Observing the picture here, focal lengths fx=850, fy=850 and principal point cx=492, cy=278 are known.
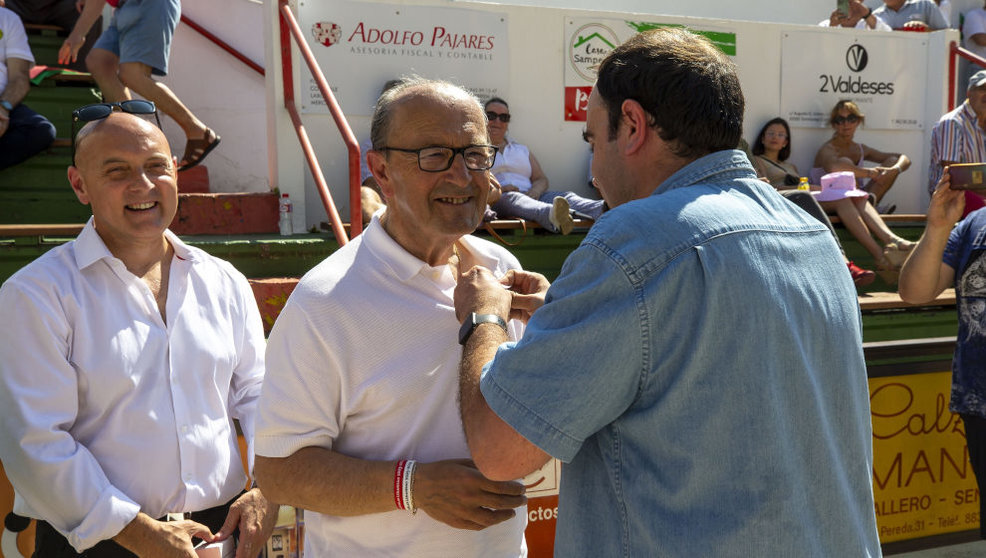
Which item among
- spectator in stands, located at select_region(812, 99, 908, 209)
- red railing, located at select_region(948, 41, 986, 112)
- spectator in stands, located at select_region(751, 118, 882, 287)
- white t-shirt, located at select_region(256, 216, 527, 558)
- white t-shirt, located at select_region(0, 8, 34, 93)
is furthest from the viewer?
red railing, located at select_region(948, 41, 986, 112)

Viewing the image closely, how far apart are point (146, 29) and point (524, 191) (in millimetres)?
3105

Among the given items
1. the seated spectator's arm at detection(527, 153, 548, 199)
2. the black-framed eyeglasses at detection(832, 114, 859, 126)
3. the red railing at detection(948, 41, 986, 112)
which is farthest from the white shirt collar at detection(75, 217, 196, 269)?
the red railing at detection(948, 41, 986, 112)

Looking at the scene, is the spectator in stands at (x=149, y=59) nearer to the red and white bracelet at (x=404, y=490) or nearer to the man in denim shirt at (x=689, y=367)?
the red and white bracelet at (x=404, y=490)

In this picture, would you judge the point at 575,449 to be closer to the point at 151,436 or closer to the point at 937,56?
the point at 151,436

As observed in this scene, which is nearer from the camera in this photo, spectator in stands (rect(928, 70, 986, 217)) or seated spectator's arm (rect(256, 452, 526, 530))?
seated spectator's arm (rect(256, 452, 526, 530))

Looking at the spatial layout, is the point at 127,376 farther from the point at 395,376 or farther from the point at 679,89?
the point at 679,89

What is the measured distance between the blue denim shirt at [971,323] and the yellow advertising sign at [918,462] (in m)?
0.51

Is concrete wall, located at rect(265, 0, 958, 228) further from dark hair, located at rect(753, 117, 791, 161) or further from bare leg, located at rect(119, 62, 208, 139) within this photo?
bare leg, located at rect(119, 62, 208, 139)

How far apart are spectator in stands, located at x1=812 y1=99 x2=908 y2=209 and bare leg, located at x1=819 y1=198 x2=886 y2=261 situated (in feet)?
3.78

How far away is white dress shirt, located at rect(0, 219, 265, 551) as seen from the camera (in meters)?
2.00

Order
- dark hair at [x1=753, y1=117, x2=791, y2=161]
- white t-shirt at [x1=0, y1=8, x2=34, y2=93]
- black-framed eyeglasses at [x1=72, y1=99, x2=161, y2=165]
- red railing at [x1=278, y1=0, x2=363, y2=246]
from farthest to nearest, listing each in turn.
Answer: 1. dark hair at [x1=753, y1=117, x2=791, y2=161]
2. white t-shirt at [x1=0, y1=8, x2=34, y2=93]
3. red railing at [x1=278, y1=0, x2=363, y2=246]
4. black-framed eyeglasses at [x1=72, y1=99, x2=161, y2=165]

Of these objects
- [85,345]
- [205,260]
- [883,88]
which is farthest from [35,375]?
[883,88]

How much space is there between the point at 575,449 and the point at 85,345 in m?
1.39

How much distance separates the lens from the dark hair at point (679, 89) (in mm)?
1400
